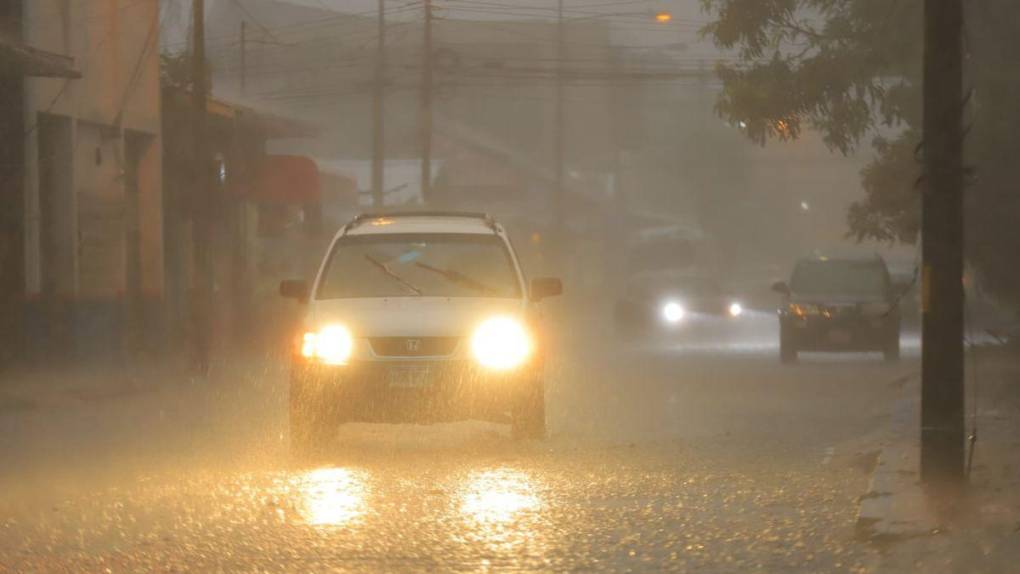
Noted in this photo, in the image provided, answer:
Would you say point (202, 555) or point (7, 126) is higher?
point (7, 126)

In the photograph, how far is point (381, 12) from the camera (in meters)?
49.5

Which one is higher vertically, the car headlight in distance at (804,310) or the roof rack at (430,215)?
the roof rack at (430,215)

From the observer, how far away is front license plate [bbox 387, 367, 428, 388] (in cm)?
1394

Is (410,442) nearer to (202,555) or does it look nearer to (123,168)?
(202,555)

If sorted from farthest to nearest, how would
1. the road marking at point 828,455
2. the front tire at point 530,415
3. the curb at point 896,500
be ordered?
the front tire at point 530,415 < the road marking at point 828,455 < the curb at point 896,500

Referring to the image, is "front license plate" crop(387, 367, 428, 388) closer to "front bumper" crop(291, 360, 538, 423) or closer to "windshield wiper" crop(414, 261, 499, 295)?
"front bumper" crop(291, 360, 538, 423)

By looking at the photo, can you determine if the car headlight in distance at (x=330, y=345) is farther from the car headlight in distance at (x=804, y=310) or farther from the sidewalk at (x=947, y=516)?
the car headlight in distance at (x=804, y=310)

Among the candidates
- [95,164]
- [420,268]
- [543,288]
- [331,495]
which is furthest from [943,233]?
[95,164]

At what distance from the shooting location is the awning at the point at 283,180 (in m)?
40.0

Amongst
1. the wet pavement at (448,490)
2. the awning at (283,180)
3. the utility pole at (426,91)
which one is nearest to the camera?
the wet pavement at (448,490)

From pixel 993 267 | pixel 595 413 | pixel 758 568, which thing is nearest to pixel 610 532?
pixel 758 568

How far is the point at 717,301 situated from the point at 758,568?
130 ft

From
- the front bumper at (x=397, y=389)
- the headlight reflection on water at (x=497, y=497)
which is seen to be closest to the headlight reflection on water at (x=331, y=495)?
the headlight reflection on water at (x=497, y=497)

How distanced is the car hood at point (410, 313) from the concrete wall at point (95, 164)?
12.4 metres
